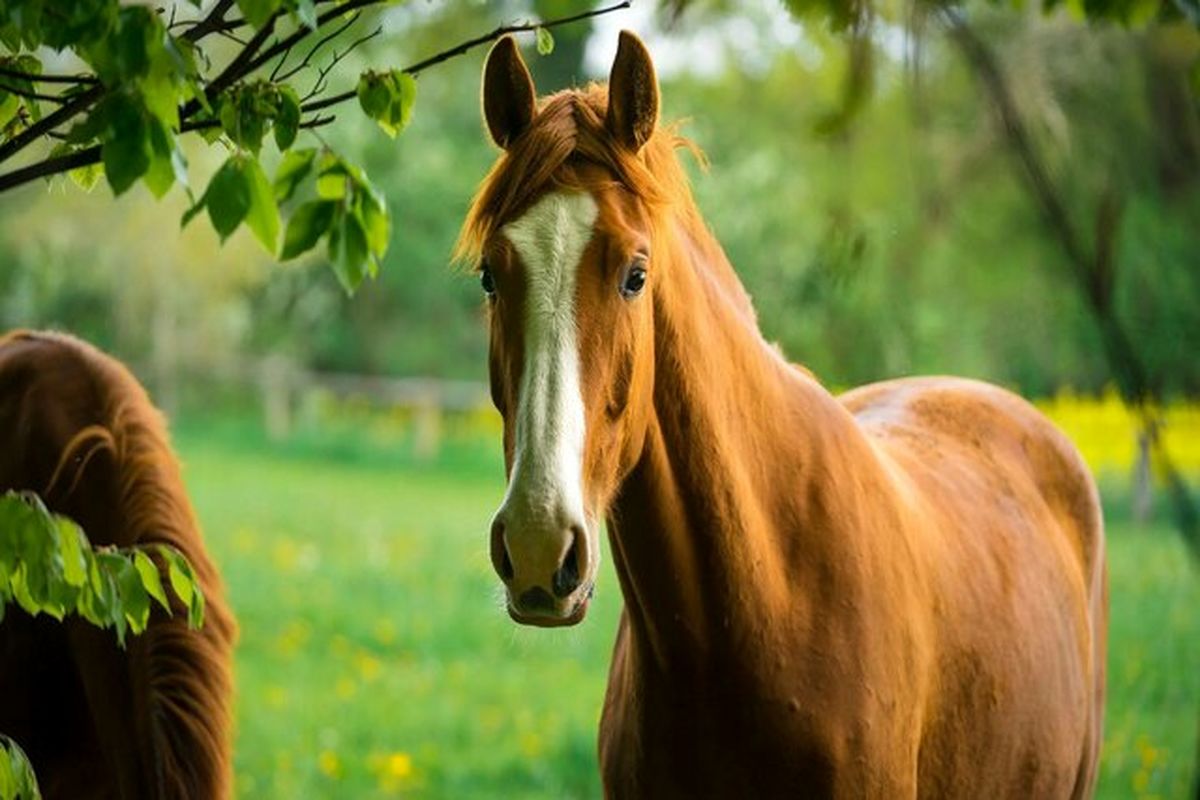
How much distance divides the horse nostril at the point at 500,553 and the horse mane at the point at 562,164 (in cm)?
48

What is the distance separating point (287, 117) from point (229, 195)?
36cm

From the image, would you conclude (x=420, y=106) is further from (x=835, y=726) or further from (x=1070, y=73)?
(x=835, y=726)

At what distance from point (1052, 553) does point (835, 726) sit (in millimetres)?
1253

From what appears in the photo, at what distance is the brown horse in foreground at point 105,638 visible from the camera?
124 inches

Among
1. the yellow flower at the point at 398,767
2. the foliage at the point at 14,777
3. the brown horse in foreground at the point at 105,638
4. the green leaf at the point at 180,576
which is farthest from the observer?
the yellow flower at the point at 398,767

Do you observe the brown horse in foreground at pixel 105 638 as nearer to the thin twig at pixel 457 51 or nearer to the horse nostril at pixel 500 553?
the horse nostril at pixel 500 553

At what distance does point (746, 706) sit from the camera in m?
2.80

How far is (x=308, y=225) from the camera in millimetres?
2051

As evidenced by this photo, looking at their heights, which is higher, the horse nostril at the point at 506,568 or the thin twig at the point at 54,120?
the thin twig at the point at 54,120

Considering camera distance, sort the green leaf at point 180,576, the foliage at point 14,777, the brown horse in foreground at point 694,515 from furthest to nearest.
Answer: the brown horse in foreground at point 694,515, the green leaf at point 180,576, the foliage at point 14,777

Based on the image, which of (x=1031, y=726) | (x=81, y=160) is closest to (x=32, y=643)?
(x=81, y=160)

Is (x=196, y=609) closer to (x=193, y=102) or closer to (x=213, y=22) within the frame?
(x=193, y=102)

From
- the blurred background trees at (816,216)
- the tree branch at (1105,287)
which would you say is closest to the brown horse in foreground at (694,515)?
the blurred background trees at (816,216)

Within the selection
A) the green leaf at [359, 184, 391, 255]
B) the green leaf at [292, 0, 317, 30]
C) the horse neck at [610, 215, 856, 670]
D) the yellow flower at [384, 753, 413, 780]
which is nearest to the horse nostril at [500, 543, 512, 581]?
the horse neck at [610, 215, 856, 670]
